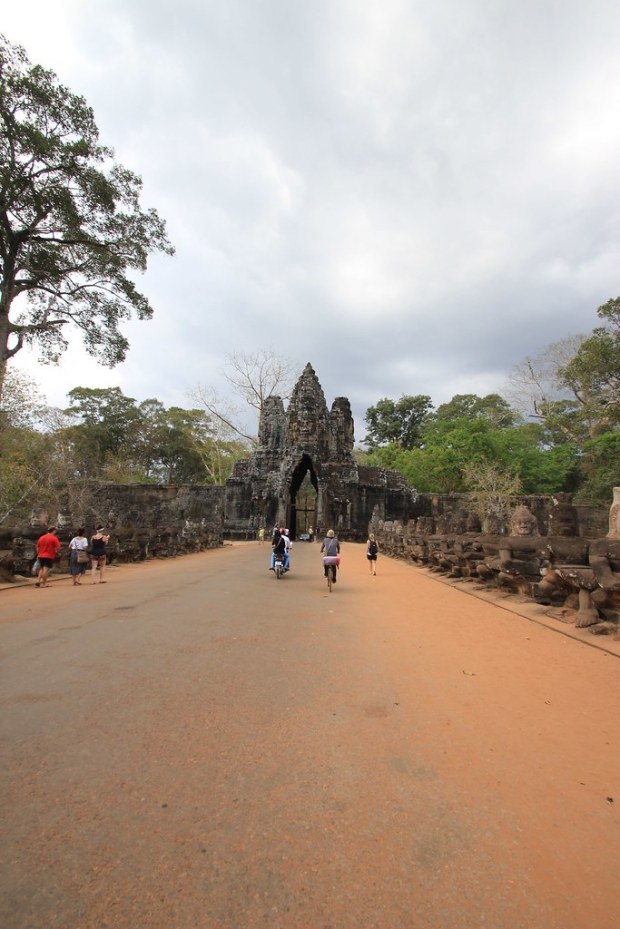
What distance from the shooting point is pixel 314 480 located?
35406 mm

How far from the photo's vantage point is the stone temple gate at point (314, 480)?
33094mm

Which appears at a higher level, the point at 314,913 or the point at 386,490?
the point at 386,490

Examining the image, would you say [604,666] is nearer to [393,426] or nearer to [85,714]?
[85,714]

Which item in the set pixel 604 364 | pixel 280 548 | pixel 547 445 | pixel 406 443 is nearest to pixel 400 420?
pixel 406 443

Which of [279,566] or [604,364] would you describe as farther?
[604,364]

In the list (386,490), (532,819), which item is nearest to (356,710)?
(532,819)

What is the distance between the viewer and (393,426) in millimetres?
56688

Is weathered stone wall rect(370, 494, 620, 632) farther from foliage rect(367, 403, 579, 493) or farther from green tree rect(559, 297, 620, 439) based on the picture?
foliage rect(367, 403, 579, 493)

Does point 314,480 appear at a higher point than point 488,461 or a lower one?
lower

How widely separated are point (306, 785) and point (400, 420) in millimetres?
56591

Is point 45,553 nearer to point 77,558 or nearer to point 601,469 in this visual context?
point 77,558

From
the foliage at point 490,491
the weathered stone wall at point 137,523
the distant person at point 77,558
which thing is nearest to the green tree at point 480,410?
the foliage at point 490,491

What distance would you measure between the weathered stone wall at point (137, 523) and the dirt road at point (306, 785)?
658cm

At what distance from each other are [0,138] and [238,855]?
19.4m
